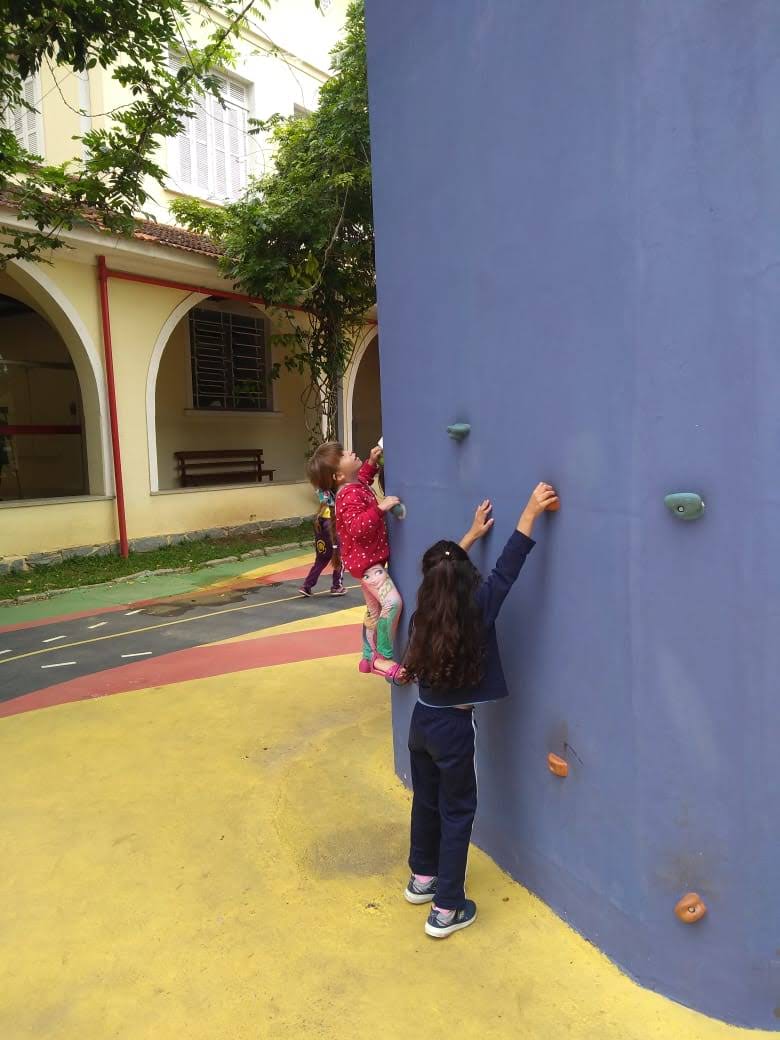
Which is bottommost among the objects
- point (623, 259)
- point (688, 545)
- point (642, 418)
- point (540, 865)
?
point (540, 865)

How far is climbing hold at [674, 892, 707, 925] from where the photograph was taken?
2021 millimetres

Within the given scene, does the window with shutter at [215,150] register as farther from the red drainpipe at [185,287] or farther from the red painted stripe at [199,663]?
the red painted stripe at [199,663]

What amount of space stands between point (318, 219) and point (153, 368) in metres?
3.30

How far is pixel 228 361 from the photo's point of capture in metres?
13.8

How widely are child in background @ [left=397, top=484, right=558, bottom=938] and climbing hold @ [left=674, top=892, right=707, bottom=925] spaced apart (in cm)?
70

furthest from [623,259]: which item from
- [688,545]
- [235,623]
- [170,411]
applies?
[170,411]

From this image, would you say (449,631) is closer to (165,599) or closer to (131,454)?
(165,599)

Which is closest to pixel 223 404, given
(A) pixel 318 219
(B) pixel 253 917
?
(A) pixel 318 219

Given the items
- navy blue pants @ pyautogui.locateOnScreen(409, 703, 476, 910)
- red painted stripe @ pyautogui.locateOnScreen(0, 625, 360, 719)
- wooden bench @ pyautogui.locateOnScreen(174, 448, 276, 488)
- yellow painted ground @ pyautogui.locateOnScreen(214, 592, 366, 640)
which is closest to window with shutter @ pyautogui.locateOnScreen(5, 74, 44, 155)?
wooden bench @ pyautogui.locateOnScreen(174, 448, 276, 488)

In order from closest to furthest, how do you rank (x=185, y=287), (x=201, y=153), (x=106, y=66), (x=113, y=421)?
(x=106, y=66)
(x=113, y=421)
(x=185, y=287)
(x=201, y=153)

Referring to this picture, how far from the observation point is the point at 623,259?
2.03m

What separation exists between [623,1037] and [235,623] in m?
5.60

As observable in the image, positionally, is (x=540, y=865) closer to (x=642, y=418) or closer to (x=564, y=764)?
(x=564, y=764)

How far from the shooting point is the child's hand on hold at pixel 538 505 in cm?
234
